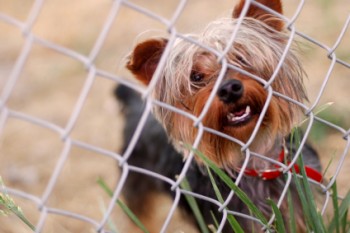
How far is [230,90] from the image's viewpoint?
274 centimetres

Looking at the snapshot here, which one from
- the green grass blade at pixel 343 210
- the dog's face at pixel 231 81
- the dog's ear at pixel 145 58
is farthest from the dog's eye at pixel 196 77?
the green grass blade at pixel 343 210

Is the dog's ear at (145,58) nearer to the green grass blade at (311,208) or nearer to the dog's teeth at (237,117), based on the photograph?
the dog's teeth at (237,117)

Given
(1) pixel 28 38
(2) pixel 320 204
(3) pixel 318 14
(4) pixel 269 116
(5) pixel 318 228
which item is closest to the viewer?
(1) pixel 28 38


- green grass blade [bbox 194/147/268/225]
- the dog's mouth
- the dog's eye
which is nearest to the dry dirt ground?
the dog's eye

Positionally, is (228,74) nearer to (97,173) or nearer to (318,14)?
(97,173)

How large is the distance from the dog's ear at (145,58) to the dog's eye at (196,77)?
208 millimetres

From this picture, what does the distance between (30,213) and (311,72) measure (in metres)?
2.51

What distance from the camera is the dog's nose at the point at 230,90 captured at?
273cm

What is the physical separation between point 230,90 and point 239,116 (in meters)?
0.25

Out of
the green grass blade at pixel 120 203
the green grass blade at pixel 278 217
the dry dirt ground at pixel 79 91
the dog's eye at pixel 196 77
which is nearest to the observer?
the green grass blade at pixel 120 203

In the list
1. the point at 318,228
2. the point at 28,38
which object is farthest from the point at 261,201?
the point at 28,38

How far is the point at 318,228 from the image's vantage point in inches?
94.4

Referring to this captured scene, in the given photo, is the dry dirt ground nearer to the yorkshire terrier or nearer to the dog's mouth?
the yorkshire terrier

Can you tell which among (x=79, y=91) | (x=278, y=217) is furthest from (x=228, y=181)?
(x=79, y=91)
